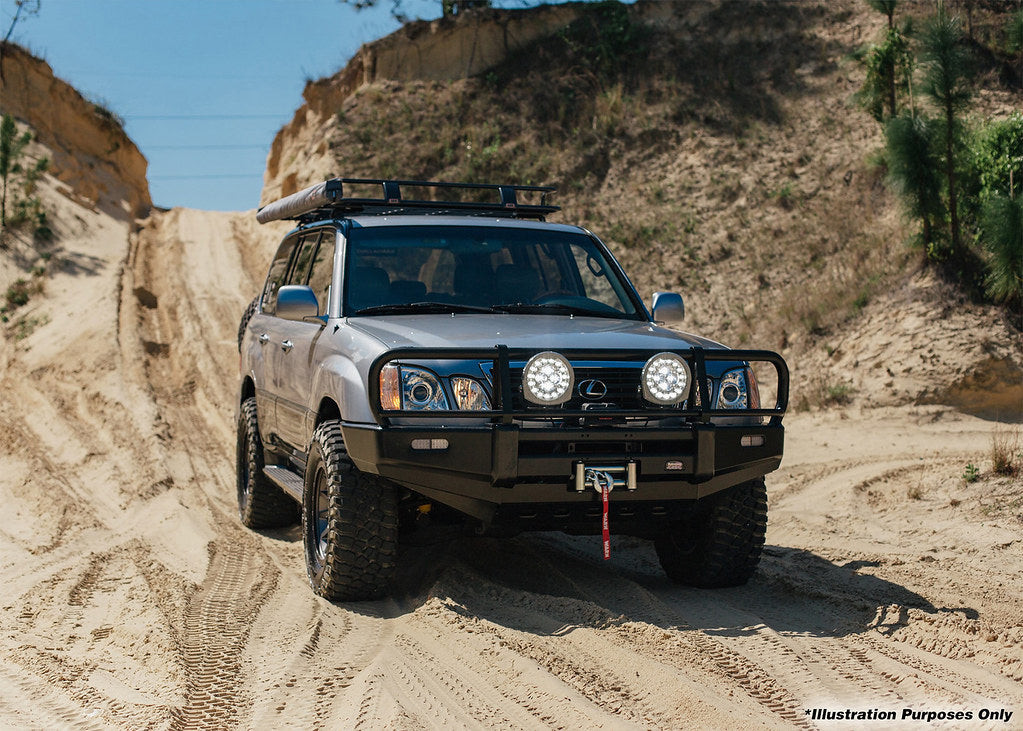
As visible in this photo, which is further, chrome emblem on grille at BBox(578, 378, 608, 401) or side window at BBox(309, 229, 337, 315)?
side window at BBox(309, 229, 337, 315)

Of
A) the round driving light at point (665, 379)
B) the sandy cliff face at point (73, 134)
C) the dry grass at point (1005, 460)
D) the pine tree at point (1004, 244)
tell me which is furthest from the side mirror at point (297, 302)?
the sandy cliff face at point (73, 134)

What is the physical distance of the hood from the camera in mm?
5004

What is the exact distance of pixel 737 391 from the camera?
17.4 ft

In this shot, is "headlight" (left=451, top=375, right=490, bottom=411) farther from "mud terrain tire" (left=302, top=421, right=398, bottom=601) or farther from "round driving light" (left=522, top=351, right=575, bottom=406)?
"mud terrain tire" (left=302, top=421, right=398, bottom=601)

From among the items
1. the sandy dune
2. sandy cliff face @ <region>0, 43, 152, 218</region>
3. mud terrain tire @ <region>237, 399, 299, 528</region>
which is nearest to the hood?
the sandy dune

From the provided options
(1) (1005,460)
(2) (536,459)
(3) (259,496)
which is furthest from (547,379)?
(1) (1005,460)

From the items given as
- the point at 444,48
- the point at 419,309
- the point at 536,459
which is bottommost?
the point at 536,459

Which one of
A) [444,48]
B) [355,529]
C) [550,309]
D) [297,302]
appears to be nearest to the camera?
[355,529]

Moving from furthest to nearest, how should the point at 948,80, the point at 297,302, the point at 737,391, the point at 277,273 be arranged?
the point at 948,80 < the point at 277,273 < the point at 297,302 < the point at 737,391

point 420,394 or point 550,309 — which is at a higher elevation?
point 550,309

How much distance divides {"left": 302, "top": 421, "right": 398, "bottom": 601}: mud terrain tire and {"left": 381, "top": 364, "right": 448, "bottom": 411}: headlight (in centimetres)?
48

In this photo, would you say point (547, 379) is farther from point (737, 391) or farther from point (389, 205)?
point (389, 205)

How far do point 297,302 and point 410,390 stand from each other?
1.31 metres

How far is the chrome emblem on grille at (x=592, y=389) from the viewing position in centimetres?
496
